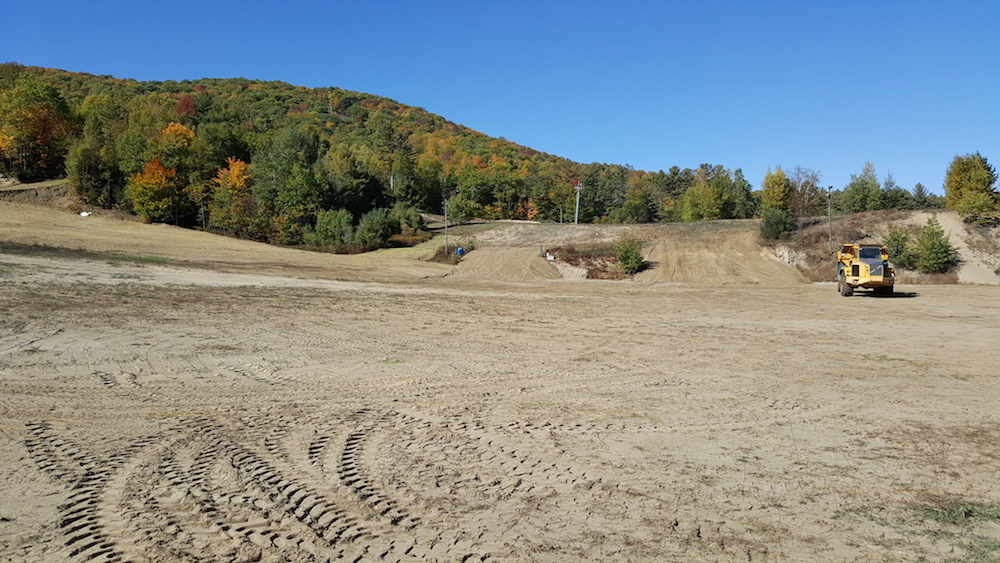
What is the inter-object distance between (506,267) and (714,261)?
543 inches

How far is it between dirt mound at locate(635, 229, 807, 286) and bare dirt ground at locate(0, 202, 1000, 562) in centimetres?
2005

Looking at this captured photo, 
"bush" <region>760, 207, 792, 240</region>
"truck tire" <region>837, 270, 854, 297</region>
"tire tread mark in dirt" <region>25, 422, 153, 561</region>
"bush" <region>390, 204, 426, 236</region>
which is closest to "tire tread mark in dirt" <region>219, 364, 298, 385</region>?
"tire tread mark in dirt" <region>25, 422, 153, 561</region>

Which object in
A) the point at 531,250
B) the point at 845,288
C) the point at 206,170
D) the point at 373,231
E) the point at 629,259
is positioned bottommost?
the point at 845,288

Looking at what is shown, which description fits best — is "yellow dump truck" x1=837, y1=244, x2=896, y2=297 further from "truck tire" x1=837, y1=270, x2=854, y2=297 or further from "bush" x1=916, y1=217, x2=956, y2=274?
"bush" x1=916, y1=217, x2=956, y2=274

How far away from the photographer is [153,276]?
2492 centimetres

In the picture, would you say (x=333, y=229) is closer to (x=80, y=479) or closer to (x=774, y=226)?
(x=774, y=226)

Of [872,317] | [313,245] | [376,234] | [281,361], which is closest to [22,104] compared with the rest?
[313,245]

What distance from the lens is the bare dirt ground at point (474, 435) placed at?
5141 mm

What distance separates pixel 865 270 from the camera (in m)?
28.4

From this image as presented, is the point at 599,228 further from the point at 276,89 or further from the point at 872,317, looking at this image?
the point at 276,89

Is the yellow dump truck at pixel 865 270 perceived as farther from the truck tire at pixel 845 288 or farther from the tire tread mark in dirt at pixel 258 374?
the tire tread mark in dirt at pixel 258 374

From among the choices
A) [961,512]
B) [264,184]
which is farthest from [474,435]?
[264,184]

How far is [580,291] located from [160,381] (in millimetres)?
23505

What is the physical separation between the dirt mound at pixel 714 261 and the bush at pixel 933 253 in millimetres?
6737
